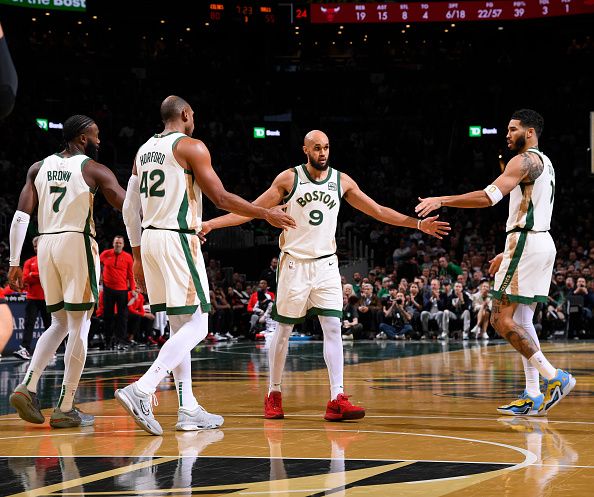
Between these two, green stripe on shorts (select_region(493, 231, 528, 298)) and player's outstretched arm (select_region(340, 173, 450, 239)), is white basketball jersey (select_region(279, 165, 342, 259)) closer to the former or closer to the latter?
player's outstretched arm (select_region(340, 173, 450, 239))

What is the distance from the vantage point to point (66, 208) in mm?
7188

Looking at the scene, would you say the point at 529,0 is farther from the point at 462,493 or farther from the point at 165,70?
the point at 462,493

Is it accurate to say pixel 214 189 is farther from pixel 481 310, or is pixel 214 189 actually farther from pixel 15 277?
pixel 481 310

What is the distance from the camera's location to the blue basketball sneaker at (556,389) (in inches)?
285

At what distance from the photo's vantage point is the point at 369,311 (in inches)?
805

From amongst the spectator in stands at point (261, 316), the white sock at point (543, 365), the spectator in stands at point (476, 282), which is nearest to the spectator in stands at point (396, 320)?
the spectator in stands at point (476, 282)

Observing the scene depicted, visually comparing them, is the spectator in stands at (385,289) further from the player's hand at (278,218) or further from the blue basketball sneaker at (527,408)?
the player's hand at (278,218)

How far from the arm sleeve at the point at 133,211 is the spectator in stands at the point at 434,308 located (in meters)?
13.8

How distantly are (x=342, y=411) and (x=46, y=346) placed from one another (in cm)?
218

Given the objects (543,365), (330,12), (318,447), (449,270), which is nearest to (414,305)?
(449,270)

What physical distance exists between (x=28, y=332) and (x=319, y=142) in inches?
334

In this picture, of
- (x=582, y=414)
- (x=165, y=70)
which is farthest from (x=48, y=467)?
(x=165, y=70)

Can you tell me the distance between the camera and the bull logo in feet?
103

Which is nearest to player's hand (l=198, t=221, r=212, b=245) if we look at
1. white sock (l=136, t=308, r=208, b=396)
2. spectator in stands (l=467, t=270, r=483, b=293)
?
white sock (l=136, t=308, r=208, b=396)
